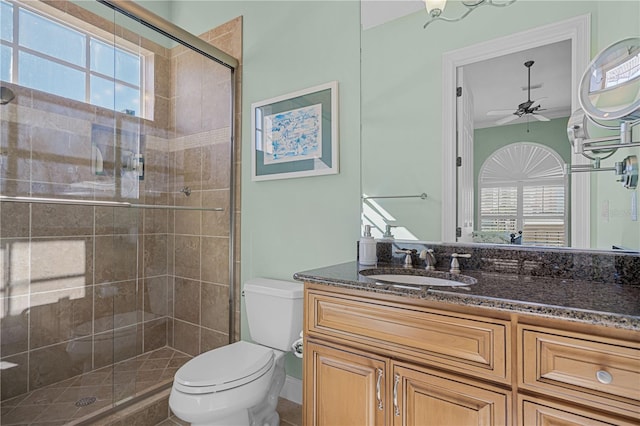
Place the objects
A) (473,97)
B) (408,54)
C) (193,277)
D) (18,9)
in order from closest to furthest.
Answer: (473,97)
(408,54)
(18,9)
(193,277)

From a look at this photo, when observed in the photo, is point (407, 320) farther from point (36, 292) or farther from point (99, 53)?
point (99, 53)

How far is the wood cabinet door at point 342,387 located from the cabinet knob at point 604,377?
55 cm

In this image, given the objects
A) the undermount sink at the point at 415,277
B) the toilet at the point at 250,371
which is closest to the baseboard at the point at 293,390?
the toilet at the point at 250,371

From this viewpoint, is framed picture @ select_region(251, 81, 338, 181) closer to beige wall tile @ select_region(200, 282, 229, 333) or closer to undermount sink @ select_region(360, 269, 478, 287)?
undermount sink @ select_region(360, 269, 478, 287)

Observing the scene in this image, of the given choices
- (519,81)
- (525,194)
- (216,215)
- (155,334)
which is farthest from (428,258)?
(155,334)

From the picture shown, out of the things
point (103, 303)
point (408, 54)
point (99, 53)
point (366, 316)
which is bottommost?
point (103, 303)

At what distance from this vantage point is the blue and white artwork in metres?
1.92

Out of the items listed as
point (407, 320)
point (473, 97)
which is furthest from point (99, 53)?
point (407, 320)

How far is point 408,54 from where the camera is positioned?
164cm

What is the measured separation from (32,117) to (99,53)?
535 mm

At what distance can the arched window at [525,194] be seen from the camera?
1290 millimetres

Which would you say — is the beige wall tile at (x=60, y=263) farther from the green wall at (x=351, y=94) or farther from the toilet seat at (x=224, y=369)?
the toilet seat at (x=224, y=369)

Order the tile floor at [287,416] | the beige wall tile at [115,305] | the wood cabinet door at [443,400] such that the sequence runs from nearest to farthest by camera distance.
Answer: the wood cabinet door at [443,400], the tile floor at [287,416], the beige wall tile at [115,305]

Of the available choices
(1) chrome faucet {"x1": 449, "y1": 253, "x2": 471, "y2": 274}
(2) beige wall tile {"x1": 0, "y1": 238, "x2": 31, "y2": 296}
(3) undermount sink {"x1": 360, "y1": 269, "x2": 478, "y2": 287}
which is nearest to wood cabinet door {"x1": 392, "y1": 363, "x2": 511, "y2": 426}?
(3) undermount sink {"x1": 360, "y1": 269, "x2": 478, "y2": 287}
